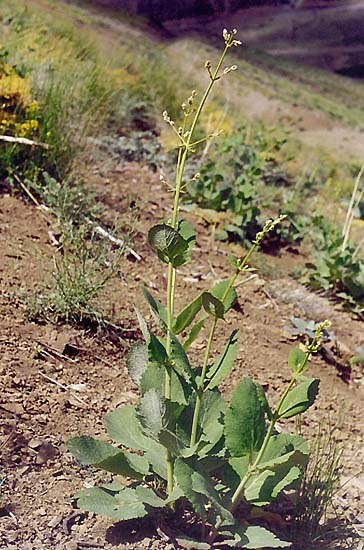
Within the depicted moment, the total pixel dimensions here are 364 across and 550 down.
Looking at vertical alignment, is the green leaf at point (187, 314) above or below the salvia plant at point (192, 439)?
above

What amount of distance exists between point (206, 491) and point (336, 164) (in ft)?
27.5

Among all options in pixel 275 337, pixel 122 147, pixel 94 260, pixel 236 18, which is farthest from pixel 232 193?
pixel 236 18

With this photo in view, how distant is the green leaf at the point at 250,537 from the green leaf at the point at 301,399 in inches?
11.9

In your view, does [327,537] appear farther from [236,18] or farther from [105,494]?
[236,18]

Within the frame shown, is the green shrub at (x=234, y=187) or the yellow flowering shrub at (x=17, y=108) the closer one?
the yellow flowering shrub at (x=17, y=108)

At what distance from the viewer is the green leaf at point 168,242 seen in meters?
1.96

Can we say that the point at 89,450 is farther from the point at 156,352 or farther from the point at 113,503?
the point at 156,352

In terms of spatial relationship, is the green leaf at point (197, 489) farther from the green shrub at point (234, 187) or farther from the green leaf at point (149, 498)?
the green shrub at point (234, 187)

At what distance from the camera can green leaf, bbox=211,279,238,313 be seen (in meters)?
2.15

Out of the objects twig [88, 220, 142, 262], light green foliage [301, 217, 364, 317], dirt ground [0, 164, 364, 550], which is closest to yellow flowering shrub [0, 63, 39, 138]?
dirt ground [0, 164, 364, 550]

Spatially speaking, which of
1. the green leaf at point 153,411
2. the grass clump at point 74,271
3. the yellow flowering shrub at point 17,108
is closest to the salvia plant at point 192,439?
the green leaf at point 153,411

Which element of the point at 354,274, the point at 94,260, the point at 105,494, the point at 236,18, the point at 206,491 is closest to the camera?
the point at 206,491

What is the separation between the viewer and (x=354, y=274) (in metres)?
4.42

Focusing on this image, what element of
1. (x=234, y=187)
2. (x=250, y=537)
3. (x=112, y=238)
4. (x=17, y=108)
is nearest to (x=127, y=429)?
(x=250, y=537)
